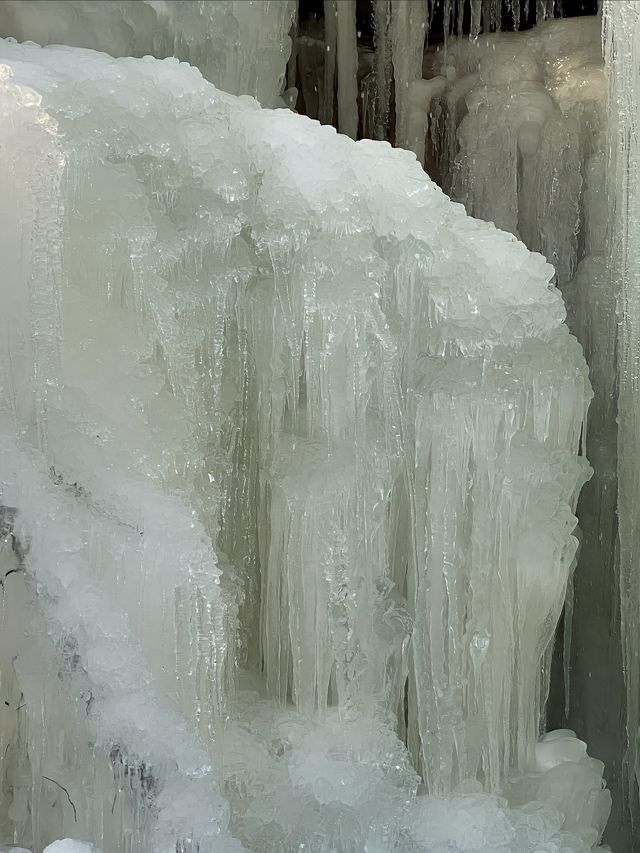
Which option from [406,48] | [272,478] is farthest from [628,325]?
[406,48]

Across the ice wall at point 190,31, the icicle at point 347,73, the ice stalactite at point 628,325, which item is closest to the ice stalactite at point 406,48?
the icicle at point 347,73

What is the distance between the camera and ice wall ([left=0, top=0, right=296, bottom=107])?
166 inches

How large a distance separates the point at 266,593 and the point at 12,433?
0.94m

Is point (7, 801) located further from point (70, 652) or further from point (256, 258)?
point (256, 258)

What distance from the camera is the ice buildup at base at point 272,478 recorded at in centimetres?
290

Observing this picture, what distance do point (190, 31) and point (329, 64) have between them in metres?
0.92

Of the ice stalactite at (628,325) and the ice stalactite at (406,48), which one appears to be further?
the ice stalactite at (406,48)

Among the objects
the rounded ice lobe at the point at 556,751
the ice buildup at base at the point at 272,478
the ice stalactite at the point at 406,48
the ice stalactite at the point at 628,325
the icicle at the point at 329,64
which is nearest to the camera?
the ice buildup at base at the point at 272,478

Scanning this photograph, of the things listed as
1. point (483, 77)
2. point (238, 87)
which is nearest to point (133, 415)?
point (238, 87)

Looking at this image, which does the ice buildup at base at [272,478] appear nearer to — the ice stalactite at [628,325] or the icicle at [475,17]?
the ice stalactite at [628,325]

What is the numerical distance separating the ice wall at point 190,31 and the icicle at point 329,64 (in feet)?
1.70

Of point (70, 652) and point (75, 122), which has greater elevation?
point (75, 122)

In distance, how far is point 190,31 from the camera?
4.43 meters

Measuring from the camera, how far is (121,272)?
3.14 metres
